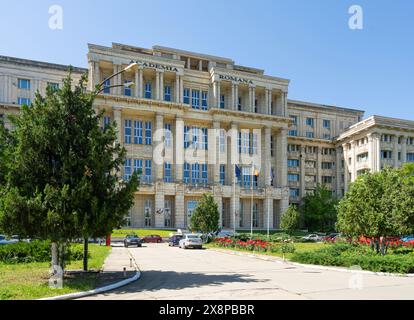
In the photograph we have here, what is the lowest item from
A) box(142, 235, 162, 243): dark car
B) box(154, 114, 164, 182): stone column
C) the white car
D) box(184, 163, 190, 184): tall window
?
box(142, 235, 162, 243): dark car

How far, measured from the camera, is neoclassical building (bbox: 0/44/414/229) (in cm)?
6781

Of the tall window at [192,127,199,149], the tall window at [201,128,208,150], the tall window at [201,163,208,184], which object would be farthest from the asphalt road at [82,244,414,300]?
the tall window at [201,128,208,150]

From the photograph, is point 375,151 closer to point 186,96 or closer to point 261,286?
point 186,96

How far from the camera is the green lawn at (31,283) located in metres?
12.4

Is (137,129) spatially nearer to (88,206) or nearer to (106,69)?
(106,69)

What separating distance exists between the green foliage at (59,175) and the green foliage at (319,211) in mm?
66726

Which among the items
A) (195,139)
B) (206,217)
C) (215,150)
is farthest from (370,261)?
(195,139)

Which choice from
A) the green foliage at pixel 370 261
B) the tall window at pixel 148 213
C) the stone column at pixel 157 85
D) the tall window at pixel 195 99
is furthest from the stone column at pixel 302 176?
the green foliage at pixel 370 261

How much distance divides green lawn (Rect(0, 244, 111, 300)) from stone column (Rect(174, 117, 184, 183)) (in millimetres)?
49536

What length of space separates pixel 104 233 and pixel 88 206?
1460 millimetres

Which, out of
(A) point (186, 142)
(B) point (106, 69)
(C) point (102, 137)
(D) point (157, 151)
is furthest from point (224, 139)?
(C) point (102, 137)

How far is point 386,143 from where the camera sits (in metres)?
78.8

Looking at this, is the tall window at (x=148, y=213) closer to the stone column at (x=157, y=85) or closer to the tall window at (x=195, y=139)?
the tall window at (x=195, y=139)

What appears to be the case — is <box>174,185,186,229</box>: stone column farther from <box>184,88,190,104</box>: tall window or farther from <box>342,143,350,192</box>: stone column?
<box>342,143,350,192</box>: stone column
